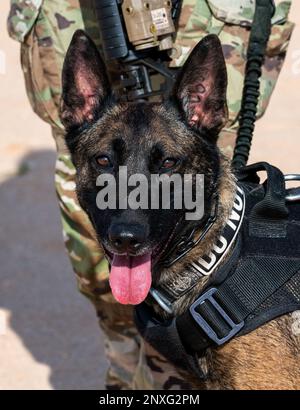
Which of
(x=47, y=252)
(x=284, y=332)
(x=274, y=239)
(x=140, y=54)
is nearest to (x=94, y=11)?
(x=140, y=54)

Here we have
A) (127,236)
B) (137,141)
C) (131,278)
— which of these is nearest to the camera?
(127,236)

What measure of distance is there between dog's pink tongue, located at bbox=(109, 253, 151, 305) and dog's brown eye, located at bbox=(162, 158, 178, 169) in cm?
38

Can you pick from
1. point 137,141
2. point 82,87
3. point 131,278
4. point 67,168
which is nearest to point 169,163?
point 137,141

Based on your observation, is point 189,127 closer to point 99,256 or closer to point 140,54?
point 140,54

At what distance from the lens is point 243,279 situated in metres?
3.76

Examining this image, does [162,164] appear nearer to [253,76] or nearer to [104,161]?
[104,161]

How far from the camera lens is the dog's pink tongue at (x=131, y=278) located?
3.79 m

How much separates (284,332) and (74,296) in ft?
11.3

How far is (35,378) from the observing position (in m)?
5.84

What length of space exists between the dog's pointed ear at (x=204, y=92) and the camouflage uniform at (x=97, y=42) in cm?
57

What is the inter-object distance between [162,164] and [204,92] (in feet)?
1.27

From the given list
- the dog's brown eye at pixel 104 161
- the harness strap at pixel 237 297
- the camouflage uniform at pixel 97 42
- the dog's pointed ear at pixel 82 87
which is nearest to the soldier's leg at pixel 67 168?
the camouflage uniform at pixel 97 42

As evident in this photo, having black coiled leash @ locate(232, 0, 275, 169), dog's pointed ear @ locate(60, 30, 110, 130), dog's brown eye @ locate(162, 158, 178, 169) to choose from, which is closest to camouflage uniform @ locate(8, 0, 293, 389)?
black coiled leash @ locate(232, 0, 275, 169)

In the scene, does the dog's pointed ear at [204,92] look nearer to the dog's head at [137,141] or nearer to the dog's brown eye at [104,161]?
the dog's head at [137,141]
